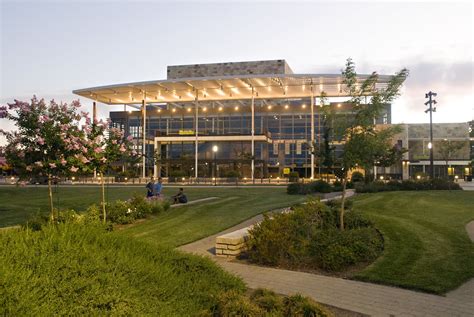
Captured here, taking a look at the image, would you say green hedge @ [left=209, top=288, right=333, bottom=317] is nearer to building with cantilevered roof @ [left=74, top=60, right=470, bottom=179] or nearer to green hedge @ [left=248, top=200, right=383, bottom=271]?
green hedge @ [left=248, top=200, right=383, bottom=271]

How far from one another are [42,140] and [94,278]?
8714 mm

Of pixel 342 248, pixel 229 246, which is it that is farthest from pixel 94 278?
pixel 342 248

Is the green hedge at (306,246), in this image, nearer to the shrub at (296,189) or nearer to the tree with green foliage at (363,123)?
the tree with green foliage at (363,123)

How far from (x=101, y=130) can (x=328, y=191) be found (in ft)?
64.1

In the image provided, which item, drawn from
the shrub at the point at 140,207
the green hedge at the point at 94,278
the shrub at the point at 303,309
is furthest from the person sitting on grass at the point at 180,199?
the shrub at the point at 303,309

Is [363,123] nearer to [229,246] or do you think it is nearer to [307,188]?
[229,246]

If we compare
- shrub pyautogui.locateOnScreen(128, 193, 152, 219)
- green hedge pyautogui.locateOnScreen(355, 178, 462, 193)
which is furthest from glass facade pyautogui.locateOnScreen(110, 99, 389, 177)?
shrub pyautogui.locateOnScreen(128, 193, 152, 219)

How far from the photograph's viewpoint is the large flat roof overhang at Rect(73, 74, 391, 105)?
56.2 metres

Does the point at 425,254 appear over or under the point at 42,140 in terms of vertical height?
under

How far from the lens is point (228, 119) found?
7525 cm

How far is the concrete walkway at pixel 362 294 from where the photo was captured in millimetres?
6078

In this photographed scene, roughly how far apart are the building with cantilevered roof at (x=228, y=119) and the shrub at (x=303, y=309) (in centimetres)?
4761

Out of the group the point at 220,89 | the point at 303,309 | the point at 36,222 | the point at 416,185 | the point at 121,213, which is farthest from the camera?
the point at 220,89

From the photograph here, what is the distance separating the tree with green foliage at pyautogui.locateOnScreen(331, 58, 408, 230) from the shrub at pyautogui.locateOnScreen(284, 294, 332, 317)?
5.89 meters
